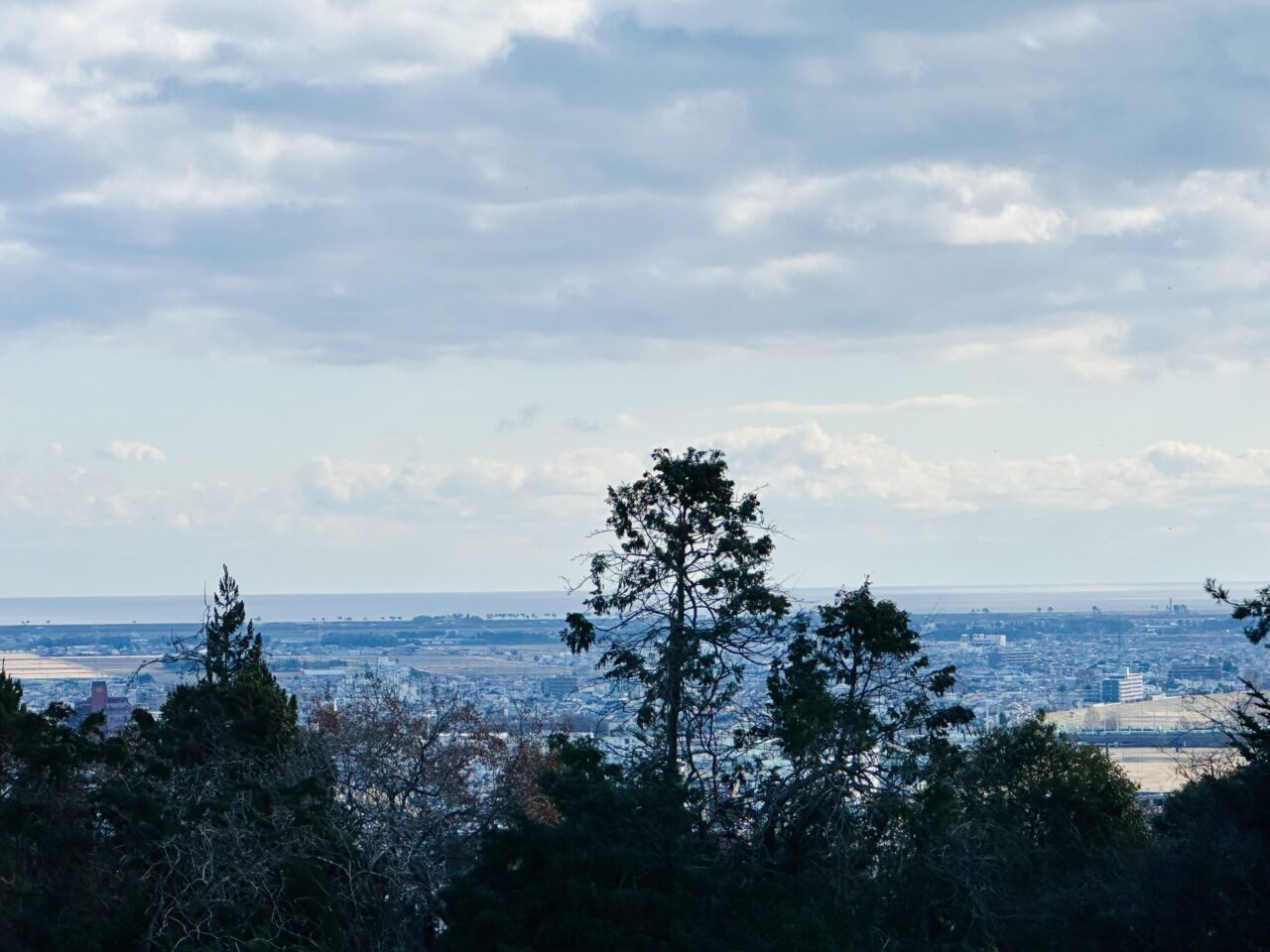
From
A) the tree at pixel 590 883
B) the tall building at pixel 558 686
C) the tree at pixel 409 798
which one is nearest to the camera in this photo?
the tree at pixel 590 883

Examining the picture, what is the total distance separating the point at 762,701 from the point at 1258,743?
8.12 metres

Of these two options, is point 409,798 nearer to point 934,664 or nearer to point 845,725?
point 845,725

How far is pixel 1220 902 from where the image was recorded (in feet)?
65.0

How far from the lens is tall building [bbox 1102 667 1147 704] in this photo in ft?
232

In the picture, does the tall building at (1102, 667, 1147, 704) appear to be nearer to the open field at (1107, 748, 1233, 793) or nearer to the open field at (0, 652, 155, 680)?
the open field at (1107, 748, 1233, 793)

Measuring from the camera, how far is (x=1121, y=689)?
7181cm

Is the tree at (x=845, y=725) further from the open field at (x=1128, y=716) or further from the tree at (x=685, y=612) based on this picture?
the open field at (x=1128, y=716)

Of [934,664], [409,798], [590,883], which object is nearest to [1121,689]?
[934,664]

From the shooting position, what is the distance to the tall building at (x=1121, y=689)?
7056 cm

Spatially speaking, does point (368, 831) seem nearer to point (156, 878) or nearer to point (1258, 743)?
point (156, 878)

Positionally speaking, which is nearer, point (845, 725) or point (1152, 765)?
point (845, 725)

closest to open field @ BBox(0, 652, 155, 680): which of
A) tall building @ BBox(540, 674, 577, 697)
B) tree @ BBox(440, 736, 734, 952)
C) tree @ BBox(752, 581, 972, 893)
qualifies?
tall building @ BBox(540, 674, 577, 697)

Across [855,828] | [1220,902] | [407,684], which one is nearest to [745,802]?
[855,828]

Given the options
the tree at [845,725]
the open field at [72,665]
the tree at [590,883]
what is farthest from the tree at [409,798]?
the open field at [72,665]
